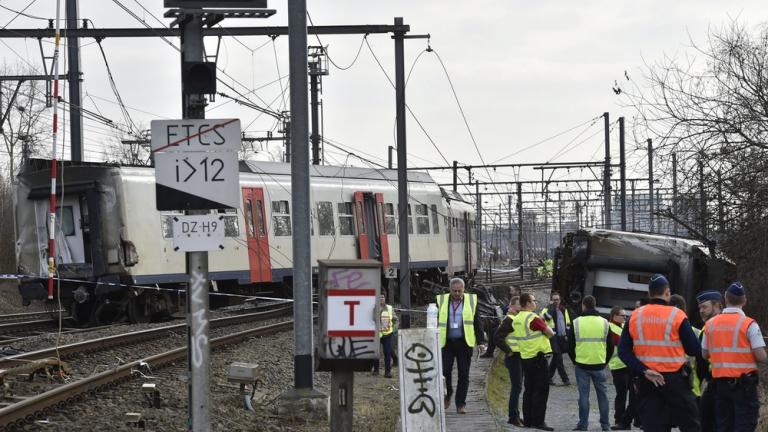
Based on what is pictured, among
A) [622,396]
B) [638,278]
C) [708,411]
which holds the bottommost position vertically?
[622,396]

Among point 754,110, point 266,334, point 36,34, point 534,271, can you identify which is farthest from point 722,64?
point 534,271

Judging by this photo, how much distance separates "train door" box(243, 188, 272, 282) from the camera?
25625 millimetres

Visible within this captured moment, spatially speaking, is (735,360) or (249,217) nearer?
(735,360)

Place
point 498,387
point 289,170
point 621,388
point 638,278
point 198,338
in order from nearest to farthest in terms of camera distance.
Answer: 1. point 198,338
2. point 621,388
3. point 498,387
4. point 638,278
5. point 289,170

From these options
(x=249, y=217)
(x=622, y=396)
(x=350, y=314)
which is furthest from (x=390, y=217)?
(x=350, y=314)

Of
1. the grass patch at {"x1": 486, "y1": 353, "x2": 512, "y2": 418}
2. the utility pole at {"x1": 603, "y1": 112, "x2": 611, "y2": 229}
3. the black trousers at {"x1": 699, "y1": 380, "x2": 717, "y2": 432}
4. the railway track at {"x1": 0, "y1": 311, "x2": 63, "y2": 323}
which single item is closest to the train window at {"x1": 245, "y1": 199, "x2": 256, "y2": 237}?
the railway track at {"x1": 0, "y1": 311, "x2": 63, "y2": 323}

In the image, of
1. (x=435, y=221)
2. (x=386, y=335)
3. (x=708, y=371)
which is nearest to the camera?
(x=708, y=371)

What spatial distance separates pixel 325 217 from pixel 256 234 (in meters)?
2.82

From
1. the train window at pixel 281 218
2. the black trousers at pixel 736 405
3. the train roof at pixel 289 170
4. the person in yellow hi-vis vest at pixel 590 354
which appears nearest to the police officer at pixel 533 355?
the person in yellow hi-vis vest at pixel 590 354

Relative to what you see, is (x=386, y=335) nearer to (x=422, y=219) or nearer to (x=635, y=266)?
(x=635, y=266)

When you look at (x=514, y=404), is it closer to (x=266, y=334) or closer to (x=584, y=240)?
(x=266, y=334)

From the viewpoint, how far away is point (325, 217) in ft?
93.2

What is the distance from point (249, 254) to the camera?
25.7 m

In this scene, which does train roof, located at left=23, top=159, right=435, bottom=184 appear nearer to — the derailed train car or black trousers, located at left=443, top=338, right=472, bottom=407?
the derailed train car
